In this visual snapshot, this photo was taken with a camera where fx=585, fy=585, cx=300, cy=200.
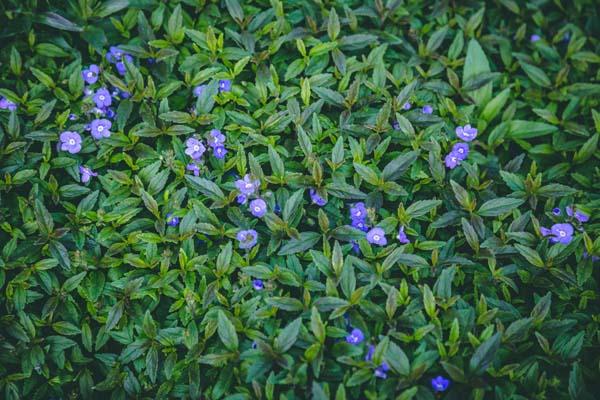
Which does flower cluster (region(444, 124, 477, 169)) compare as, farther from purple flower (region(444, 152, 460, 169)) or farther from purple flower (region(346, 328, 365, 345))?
purple flower (region(346, 328, 365, 345))

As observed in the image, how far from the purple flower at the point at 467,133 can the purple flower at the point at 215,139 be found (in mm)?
1131

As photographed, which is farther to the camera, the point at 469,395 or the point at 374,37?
the point at 374,37

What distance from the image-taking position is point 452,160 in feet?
8.98

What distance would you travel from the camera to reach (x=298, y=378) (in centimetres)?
215

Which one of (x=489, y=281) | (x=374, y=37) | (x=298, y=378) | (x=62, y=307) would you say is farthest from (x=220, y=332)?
(x=374, y=37)

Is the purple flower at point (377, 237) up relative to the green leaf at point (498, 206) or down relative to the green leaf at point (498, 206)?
down

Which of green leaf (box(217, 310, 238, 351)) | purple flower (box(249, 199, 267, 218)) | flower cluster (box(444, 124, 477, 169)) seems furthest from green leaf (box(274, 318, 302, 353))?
flower cluster (box(444, 124, 477, 169))

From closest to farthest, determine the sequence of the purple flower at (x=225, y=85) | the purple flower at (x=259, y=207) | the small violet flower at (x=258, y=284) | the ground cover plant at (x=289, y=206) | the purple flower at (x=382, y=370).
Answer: the purple flower at (x=382, y=370)
the ground cover plant at (x=289, y=206)
the small violet flower at (x=258, y=284)
the purple flower at (x=259, y=207)
the purple flower at (x=225, y=85)

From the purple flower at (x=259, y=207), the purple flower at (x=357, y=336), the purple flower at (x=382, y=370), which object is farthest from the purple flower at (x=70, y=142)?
the purple flower at (x=382, y=370)

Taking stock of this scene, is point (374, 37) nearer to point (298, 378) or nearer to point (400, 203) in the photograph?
point (400, 203)

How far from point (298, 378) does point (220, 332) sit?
1.14 ft

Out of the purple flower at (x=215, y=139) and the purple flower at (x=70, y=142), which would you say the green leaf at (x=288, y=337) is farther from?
the purple flower at (x=70, y=142)

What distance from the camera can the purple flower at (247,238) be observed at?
2.45 m

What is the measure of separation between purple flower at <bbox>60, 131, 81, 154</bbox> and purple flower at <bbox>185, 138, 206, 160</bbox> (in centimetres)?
51
